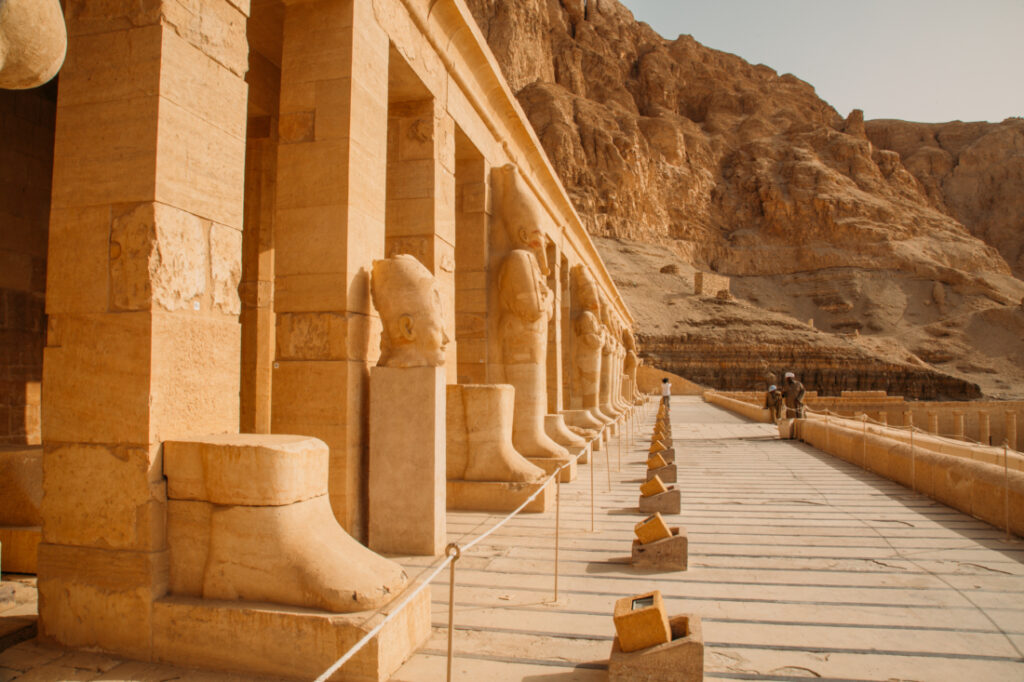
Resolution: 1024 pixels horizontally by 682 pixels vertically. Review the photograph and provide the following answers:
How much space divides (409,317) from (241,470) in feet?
5.20

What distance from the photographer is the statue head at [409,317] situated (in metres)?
4.25

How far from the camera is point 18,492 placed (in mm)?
4297

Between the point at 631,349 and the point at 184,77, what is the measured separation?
2186 cm

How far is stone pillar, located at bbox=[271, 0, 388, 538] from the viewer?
433 centimetres

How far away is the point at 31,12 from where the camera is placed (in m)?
1.88

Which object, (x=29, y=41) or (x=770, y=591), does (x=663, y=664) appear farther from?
(x=29, y=41)

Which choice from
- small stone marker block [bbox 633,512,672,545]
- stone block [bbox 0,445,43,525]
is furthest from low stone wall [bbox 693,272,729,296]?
stone block [bbox 0,445,43,525]

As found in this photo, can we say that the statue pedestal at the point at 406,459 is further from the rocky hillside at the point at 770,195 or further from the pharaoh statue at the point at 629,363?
the rocky hillside at the point at 770,195

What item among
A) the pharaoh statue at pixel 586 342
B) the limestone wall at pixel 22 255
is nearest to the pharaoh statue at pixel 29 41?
the limestone wall at pixel 22 255

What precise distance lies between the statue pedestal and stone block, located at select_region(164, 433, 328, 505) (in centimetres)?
115

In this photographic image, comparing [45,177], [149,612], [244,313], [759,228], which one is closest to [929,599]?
[149,612]

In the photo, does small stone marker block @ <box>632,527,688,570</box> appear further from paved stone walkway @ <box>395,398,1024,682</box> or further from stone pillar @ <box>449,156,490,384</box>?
stone pillar @ <box>449,156,490,384</box>

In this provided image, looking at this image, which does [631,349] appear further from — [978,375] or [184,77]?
[978,375]

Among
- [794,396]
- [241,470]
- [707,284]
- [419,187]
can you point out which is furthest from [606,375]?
[707,284]
